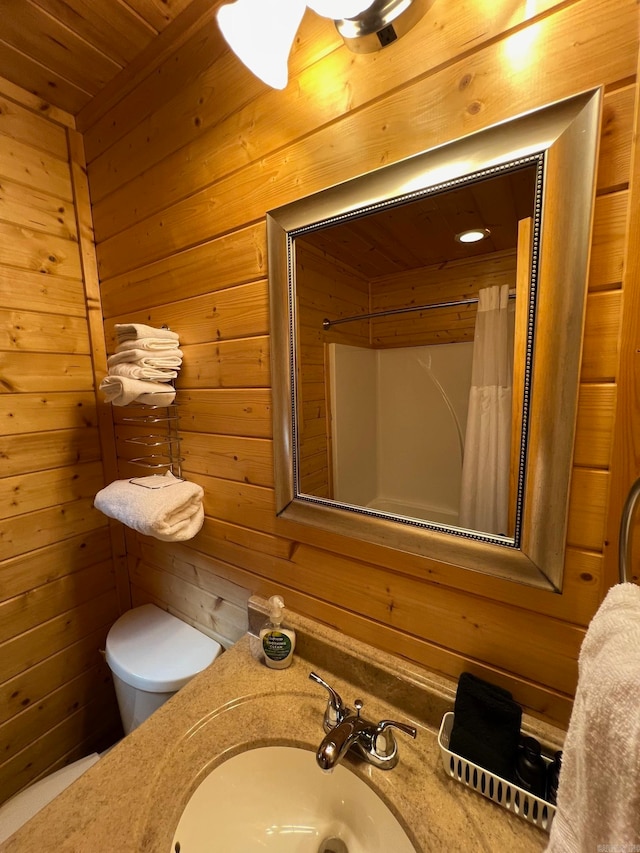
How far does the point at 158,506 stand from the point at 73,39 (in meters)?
1.31

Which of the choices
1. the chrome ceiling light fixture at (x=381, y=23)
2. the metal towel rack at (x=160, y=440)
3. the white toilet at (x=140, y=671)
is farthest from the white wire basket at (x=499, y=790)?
the chrome ceiling light fixture at (x=381, y=23)

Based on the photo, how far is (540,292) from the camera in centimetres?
54

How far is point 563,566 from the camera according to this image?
56cm

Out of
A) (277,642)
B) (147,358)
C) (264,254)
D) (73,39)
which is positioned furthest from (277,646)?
(73,39)

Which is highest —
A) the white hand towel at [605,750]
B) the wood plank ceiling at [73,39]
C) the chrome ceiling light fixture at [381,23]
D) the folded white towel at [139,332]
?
the wood plank ceiling at [73,39]

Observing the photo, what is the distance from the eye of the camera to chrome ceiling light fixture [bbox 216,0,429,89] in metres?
0.55

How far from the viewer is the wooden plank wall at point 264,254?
0.51 m

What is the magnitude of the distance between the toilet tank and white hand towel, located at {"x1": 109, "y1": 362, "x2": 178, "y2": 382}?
84 cm

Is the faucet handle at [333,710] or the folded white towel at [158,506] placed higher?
the folded white towel at [158,506]

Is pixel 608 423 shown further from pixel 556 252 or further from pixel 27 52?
pixel 27 52

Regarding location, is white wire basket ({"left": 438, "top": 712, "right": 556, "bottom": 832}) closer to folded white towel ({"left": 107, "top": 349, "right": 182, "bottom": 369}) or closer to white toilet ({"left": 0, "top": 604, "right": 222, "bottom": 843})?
white toilet ({"left": 0, "top": 604, "right": 222, "bottom": 843})

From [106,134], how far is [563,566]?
1747 millimetres

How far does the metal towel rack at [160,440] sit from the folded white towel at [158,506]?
0.08 meters

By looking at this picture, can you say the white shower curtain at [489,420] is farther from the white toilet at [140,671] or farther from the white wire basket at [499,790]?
the white toilet at [140,671]
